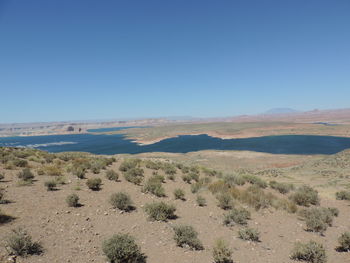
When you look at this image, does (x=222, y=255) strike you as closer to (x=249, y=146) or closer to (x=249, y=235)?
(x=249, y=235)

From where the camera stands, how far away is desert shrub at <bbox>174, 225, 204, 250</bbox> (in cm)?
598

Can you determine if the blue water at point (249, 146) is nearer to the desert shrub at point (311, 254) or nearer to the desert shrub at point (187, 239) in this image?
the desert shrub at point (311, 254)

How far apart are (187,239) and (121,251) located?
225 centimetres

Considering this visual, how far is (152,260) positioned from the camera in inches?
205

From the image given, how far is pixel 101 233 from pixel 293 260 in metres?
6.49

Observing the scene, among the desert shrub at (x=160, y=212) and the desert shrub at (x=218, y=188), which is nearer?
the desert shrub at (x=160, y=212)

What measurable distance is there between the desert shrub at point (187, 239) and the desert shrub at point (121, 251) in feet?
4.70

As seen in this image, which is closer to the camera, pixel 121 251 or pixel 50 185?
pixel 121 251

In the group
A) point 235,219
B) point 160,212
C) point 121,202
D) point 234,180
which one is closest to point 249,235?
point 235,219

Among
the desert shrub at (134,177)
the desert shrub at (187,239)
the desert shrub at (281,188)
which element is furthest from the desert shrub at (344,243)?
the desert shrub at (134,177)

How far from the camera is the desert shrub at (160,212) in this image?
303 inches

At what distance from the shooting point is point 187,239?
6016 mm

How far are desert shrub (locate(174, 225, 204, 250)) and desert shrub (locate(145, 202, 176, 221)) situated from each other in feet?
4.99

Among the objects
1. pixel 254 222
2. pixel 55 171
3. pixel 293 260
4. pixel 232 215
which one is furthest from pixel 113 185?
pixel 293 260
